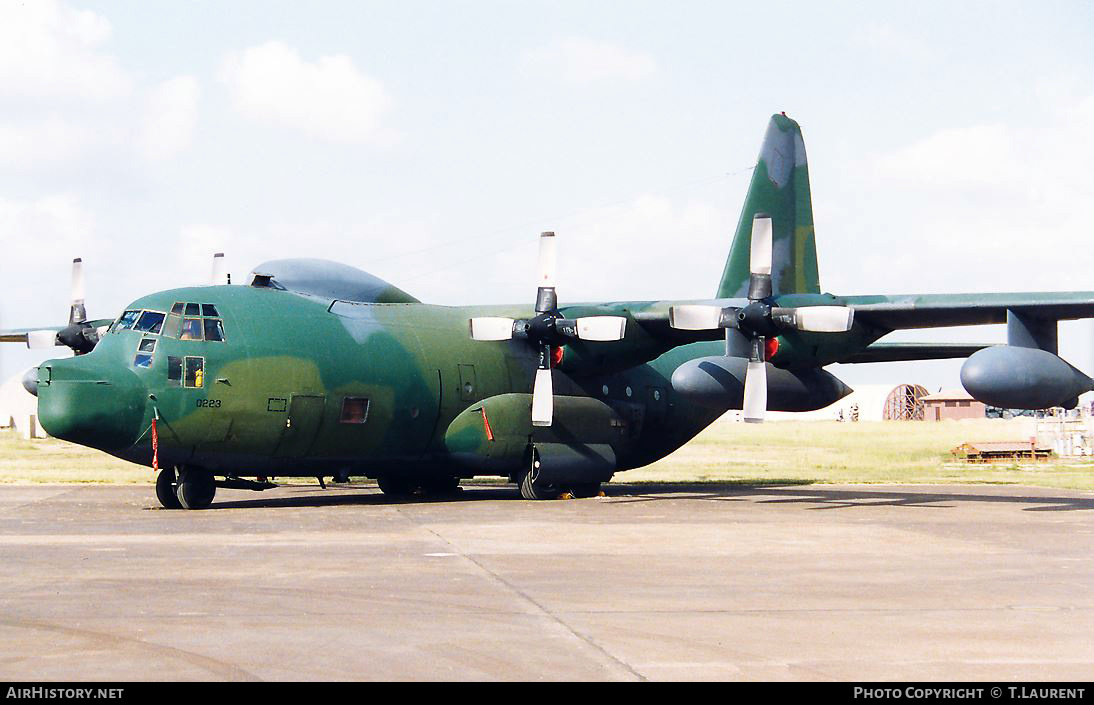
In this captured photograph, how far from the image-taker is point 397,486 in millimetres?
30141

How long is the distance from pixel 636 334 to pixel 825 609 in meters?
17.6

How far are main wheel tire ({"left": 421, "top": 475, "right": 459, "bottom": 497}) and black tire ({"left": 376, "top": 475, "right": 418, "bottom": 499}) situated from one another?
282 mm

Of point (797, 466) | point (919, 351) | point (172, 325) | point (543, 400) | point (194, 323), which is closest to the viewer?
point (172, 325)

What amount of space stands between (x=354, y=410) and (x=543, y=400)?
4.30 metres

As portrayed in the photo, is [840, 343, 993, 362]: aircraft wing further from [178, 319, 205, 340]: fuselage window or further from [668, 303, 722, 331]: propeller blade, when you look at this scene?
Result: [178, 319, 205, 340]: fuselage window

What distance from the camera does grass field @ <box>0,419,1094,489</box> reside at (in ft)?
126

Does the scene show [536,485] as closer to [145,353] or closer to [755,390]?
[755,390]

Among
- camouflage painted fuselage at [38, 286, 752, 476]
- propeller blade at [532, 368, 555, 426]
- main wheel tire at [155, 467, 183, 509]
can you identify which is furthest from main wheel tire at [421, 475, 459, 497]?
main wheel tire at [155, 467, 183, 509]

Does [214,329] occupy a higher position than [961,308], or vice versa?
[961,308]

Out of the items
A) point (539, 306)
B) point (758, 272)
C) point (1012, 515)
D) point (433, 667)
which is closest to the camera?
point (433, 667)

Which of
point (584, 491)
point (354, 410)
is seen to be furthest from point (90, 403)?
point (584, 491)
